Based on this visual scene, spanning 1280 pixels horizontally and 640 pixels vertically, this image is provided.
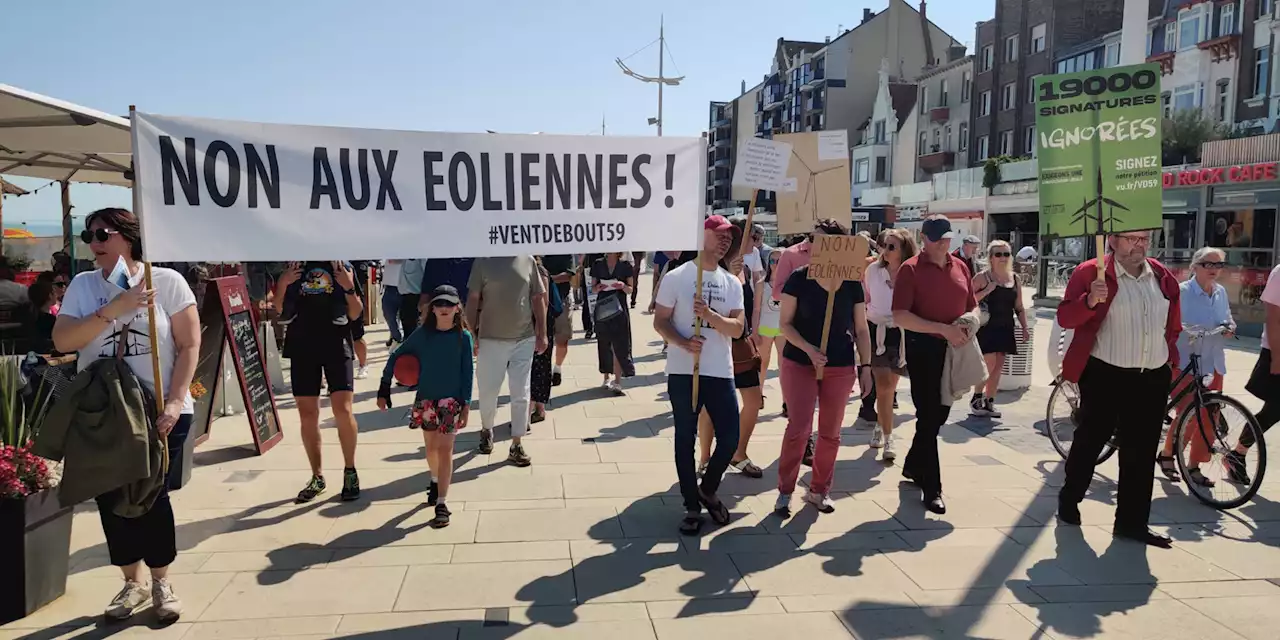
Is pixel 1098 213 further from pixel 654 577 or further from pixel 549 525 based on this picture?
pixel 549 525

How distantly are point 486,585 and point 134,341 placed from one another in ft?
6.54

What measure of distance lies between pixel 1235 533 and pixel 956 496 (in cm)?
160

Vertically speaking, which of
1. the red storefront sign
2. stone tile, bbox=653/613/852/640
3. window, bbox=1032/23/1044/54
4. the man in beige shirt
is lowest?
stone tile, bbox=653/613/852/640

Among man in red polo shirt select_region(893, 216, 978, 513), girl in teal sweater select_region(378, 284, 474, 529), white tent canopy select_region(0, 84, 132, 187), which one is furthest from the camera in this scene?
white tent canopy select_region(0, 84, 132, 187)

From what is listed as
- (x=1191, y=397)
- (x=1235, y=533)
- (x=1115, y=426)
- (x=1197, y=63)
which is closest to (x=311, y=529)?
(x=1115, y=426)

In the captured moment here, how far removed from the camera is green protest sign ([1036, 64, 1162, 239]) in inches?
197

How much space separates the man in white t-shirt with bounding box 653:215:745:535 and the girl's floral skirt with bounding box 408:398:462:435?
133 centimetres

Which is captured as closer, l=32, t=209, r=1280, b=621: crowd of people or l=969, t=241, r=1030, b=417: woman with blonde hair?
l=32, t=209, r=1280, b=621: crowd of people

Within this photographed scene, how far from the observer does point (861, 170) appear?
59094 millimetres

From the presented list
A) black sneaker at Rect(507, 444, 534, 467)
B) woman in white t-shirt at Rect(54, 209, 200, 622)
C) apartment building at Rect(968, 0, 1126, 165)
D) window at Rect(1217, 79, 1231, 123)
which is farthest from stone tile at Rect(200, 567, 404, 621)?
apartment building at Rect(968, 0, 1126, 165)

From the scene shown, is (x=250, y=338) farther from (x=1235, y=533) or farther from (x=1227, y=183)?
(x=1227, y=183)

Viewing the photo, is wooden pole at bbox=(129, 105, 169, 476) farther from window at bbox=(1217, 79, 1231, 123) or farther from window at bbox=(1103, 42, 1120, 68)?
window at bbox=(1103, 42, 1120, 68)

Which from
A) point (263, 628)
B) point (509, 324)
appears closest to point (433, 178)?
point (509, 324)

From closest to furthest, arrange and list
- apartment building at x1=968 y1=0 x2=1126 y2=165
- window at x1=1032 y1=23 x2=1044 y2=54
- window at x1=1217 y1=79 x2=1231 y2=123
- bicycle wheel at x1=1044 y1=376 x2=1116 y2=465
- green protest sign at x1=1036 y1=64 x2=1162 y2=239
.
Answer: green protest sign at x1=1036 y1=64 x2=1162 y2=239
bicycle wheel at x1=1044 y1=376 x2=1116 y2=465
window at x1=1217 y1=79 x2=1231 y2=123
apartment building at x1=968 y1=0 x2=1126 y2=165
window at x1=1032 y1=23 x2=1044 y2=54
